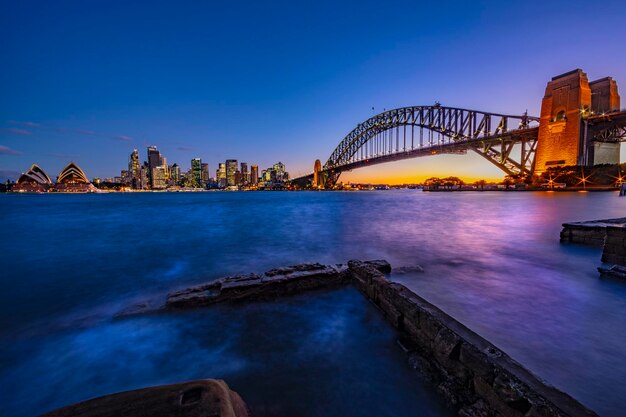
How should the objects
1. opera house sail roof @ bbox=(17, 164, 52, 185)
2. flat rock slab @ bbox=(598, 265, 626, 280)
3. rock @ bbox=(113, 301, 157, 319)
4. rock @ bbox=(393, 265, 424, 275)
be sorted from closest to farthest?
rock @ bbox=(113, 301, 157, 319)
flat rock slab @ bbox=(598, 265, 626, 280)
rock @ bbox=(393, 265, 424, 275)
opera house sail roof @ bbox=(17, 164, 52, 185)

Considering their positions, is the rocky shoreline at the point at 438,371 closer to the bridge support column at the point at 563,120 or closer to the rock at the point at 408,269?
the rock at the point at 408,269

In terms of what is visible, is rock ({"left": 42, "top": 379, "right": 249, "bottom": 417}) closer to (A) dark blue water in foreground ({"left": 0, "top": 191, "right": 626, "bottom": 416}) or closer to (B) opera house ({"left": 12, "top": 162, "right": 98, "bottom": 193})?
(A) dark blue water in foreground ({"left": 0, "top": 191, "right": 626, "bottom": 416})

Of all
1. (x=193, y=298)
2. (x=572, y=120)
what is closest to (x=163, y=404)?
(x=193, y=298)

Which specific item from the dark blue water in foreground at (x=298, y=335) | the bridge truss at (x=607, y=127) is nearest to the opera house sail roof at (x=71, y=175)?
the dark blue water in foreground at (x=298, y=335)

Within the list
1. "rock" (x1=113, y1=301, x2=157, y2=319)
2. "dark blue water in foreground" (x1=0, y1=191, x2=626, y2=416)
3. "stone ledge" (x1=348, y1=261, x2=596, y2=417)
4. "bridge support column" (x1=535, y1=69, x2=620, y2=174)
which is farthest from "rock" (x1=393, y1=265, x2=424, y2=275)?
"bridge support column" (x1=535, y1=69, x2=620, y2=174)

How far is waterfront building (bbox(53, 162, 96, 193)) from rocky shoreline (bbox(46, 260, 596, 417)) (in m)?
128

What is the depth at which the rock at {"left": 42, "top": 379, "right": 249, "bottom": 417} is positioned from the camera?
1.68 meters

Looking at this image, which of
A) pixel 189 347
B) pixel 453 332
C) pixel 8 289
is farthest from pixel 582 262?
pixel 8 289

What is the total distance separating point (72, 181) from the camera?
10725 centimetres

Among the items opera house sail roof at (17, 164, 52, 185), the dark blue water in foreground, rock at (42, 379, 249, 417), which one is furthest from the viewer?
opera house sail roof at (17, 164, 52, 185)

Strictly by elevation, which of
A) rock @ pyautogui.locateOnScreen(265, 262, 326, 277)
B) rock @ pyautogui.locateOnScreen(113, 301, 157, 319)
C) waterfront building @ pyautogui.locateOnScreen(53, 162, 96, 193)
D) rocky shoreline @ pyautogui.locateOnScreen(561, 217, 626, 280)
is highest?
waterfront building @ pyautogui.locateOnScreen(53, 162, 96, 193)

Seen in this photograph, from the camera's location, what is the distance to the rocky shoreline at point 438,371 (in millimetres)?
1766

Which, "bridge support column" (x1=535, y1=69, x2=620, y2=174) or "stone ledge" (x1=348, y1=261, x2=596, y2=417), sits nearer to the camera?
"stone ledge" (x1=348, y1=261, x2=596, y2=417)

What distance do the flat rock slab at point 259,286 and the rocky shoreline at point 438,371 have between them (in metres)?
0.02
